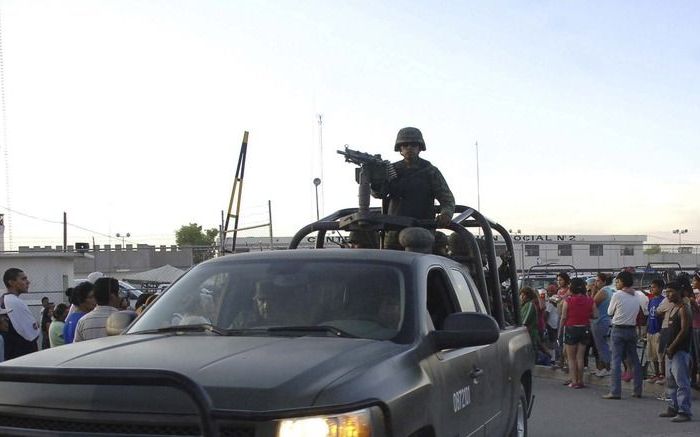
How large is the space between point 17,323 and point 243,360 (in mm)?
5959

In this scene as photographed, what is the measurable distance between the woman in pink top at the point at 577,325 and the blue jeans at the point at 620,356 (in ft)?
3.20

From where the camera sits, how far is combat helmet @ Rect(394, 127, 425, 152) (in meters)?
8.13

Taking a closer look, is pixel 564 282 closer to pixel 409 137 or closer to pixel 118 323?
pixel 409 137

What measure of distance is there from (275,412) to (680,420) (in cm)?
788

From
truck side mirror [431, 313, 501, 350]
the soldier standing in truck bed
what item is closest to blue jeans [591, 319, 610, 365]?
the soldier standing in truck bed

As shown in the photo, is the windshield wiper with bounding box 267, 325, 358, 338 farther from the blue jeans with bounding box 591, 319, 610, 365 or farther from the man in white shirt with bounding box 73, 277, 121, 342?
the blue jeans with bounding box 591, 319, 610, 365

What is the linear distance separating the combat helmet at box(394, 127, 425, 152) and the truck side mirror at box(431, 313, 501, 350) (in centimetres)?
413

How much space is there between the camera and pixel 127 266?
53.9 m

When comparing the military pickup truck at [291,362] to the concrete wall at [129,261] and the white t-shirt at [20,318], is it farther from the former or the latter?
the concrete wall at [129,261]

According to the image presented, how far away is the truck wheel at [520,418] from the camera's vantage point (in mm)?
6480

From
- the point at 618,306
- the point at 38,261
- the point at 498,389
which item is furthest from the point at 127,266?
the point at 498,389

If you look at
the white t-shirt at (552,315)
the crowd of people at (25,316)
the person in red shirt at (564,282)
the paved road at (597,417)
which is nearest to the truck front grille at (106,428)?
the crowd of people at (25,316)

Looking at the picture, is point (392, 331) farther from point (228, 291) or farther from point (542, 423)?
point (542, 423)

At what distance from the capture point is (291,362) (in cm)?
339
